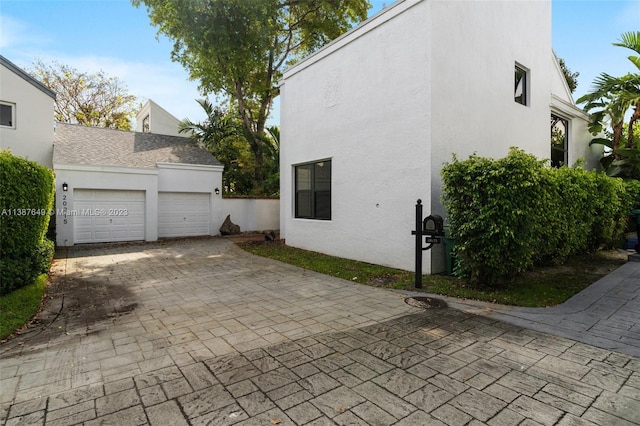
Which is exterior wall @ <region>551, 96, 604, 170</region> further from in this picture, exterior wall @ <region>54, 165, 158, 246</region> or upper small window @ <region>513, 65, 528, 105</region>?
exterior wall @ <region>54, 165, 158, 246</region>

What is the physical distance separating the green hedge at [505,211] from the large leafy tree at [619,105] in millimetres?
6533

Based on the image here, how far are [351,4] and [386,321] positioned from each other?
18453 millimetres

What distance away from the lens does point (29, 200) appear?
5.73 m

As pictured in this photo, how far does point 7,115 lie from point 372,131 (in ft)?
42.9

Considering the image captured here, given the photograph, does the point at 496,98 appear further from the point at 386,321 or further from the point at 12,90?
the point at 12,90

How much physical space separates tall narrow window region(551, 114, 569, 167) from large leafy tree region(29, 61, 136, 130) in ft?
90.3

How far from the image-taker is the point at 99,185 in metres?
11.9

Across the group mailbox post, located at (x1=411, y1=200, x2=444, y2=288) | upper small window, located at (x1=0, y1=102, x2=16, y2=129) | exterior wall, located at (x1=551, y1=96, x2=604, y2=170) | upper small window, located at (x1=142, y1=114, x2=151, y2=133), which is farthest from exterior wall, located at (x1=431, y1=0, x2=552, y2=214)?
upper small window, located at (x1=142, y1=114, x2=151, y2=133)

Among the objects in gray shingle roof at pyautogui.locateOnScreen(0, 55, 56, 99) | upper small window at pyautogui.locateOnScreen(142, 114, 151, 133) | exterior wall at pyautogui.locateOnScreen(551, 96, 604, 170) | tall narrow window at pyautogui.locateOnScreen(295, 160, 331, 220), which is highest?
upper small window at pyautogui.locateOnScreen(142, 114, 151, 133)

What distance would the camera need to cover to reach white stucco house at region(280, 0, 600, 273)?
6.94 meters

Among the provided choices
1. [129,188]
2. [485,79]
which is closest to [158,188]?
[129,188]

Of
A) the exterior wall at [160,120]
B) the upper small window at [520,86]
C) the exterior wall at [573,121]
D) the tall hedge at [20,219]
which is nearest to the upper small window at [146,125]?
the exterior wall at [160,120]

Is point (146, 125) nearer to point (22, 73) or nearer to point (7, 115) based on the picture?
point (22, 73)

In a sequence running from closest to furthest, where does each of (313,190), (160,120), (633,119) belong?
1. (313,190)
2. (633,119)
3. (160,120)
